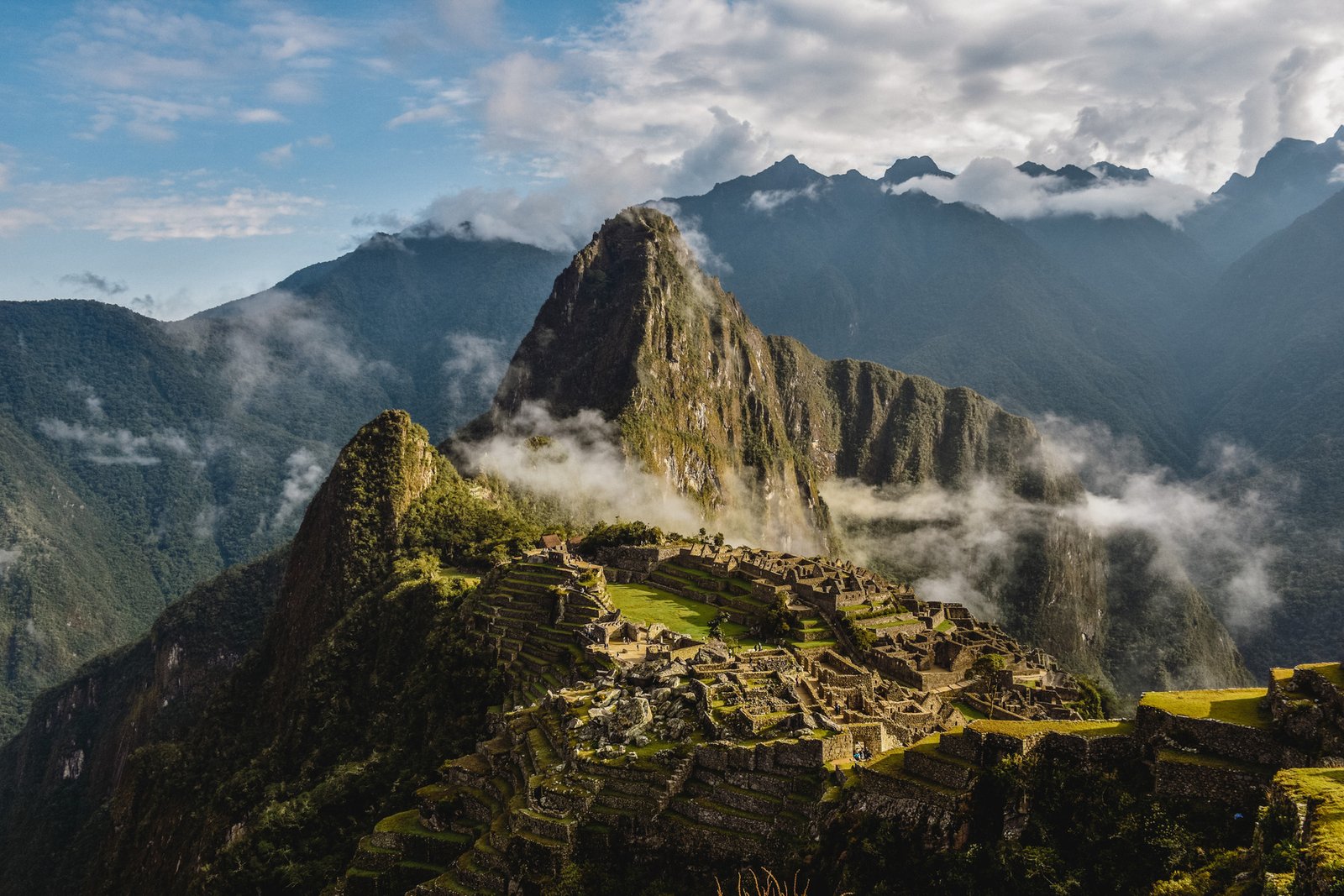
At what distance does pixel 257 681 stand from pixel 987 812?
9584 cm

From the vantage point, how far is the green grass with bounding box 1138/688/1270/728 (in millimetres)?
19406

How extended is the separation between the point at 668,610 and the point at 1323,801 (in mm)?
53276

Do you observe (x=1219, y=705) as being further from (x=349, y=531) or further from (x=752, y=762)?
(x=349, y=531)

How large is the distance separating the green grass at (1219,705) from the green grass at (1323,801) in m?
2.35

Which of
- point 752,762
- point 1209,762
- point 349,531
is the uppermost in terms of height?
point 1209,762

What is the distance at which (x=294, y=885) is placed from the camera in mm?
41594

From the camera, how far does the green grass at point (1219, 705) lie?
19.4 metres

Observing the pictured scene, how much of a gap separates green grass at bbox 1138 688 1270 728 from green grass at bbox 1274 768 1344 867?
2.35m

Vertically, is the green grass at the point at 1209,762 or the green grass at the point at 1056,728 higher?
the green grass at the point at 1209,762

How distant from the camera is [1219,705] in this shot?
20.6 metres

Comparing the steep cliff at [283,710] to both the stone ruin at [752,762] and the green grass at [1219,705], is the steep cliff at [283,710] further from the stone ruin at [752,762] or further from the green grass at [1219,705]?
the green grass at [1219,705]

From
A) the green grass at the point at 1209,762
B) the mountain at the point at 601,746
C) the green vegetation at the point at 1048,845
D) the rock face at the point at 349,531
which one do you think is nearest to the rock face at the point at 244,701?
the rock face at the point at 349,531

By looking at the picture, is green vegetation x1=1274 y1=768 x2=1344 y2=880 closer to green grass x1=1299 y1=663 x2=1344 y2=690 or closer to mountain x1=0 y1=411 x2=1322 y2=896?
mountain x1=0 y1=411 x2=1322 y2=896

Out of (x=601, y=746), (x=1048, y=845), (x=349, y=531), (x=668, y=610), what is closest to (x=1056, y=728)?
(x=1048, y=845)
